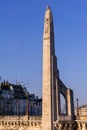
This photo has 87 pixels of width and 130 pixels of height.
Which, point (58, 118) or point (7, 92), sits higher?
point (7, 92)

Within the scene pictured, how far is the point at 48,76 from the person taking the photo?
138 ft

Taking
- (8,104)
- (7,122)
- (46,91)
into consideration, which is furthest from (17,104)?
(46,91)

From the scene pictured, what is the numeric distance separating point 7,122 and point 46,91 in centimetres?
1060

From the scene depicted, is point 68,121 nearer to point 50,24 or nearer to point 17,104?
point 50,24

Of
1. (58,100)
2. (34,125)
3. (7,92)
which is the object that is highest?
(7,92)

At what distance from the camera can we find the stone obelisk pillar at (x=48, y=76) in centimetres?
4091

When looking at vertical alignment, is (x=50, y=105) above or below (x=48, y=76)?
below

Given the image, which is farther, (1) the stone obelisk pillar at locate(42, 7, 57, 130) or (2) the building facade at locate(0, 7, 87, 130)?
(1) the stone obelisk pillar at locate(42, 7, 57, 130)

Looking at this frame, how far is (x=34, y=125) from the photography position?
146 feet

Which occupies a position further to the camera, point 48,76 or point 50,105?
point 48,76

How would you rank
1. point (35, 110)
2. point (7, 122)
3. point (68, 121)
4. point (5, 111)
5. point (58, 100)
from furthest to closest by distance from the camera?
point (35, 110), point (5, 111), point (7, 122), point (58, 100), point (68, 121)

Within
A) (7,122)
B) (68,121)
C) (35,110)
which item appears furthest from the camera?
(35,110)

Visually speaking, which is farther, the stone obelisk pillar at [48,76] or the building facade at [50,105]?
the stone obelisk pillar at [48,76]

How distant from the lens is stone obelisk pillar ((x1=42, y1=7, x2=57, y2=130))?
134ft
